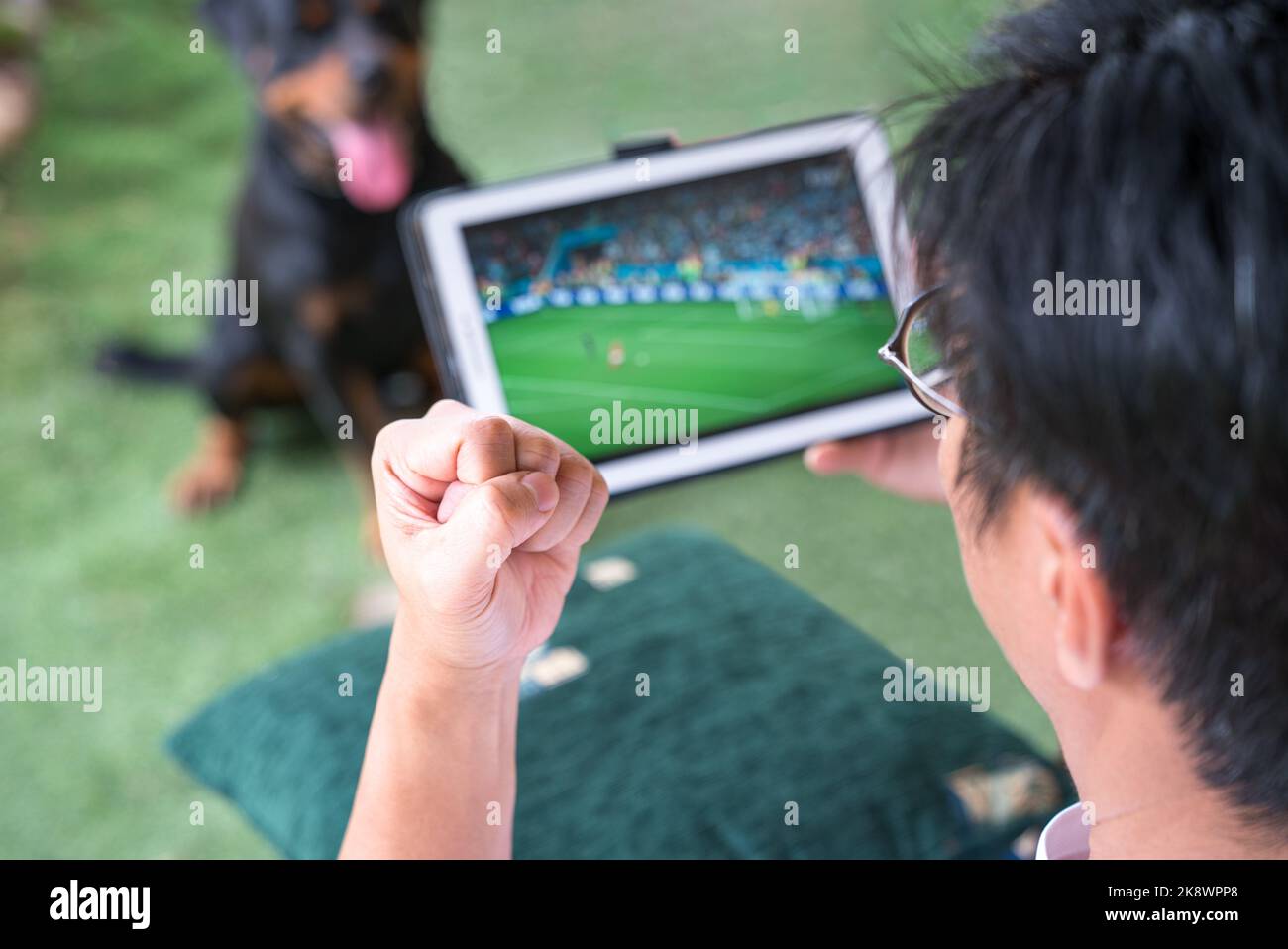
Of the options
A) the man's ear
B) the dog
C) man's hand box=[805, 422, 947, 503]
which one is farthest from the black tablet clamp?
the dog

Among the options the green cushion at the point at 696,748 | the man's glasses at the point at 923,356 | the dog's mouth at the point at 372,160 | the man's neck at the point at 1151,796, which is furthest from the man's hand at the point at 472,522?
the dog's mouth at the point at 372,160

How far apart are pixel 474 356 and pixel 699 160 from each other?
0.28 m

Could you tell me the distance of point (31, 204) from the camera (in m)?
2.71

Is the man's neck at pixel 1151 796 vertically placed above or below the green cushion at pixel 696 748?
above

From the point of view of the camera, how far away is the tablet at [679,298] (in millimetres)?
1026

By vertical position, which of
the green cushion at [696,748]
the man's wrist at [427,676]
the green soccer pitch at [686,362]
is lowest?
the green cushion at [696,748]

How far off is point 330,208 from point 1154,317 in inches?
64.6

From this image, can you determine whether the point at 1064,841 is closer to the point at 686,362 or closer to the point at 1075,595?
the point at 1075,595

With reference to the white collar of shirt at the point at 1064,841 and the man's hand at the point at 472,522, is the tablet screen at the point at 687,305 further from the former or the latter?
the white collar of shirt at the point at 1064,841

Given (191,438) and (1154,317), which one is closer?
(1154,317)

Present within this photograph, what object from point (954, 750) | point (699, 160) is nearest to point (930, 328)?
point (699, 160)

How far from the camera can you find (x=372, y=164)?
1.85m

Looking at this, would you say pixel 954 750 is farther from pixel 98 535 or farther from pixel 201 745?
pixel 98 535

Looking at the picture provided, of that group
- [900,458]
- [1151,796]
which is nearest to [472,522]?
[1151,796]
